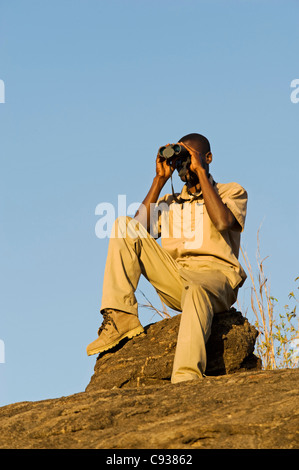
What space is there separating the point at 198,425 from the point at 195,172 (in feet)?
8.61

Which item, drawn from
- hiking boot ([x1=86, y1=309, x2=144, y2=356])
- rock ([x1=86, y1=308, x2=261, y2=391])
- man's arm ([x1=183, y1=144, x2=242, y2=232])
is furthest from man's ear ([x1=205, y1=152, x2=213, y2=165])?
hiking boot ([x1=86, y1=309, x2=144, y2=356])

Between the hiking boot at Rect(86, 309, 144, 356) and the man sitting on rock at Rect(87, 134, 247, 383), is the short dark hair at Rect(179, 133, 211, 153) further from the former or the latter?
the hiking boot at Rect(86, 309, 144, 356)

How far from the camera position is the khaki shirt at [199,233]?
5.80m

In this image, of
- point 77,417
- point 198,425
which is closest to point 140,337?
point 77,417

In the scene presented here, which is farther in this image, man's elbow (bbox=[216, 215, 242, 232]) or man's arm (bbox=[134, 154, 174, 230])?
man's arm (bbox=[134, 154, 174, 230])

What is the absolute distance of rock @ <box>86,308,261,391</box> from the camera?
5453 mm

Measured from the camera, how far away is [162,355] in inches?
219

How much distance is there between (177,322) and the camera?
230 inches

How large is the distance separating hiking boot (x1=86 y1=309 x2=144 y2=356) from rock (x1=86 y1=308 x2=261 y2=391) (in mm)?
133

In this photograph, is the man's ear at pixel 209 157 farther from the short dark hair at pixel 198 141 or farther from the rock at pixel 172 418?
the rock at pixel 172 418

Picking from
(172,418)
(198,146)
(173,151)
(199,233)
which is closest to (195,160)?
(173,151)
